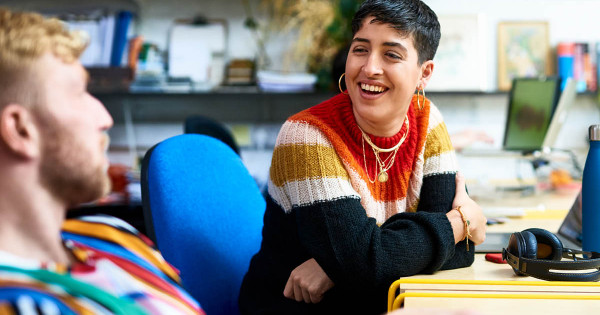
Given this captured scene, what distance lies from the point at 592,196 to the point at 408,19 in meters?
0.51

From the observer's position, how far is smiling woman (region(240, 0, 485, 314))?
1180 mm

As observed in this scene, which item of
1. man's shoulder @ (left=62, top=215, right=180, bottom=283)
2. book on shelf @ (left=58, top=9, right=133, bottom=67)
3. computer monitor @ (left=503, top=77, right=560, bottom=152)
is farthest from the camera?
book on shelf @ (left=58, top=9, right=133, bottom=67)

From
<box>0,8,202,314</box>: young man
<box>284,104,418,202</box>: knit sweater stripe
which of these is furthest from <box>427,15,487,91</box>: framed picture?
<box>0,8,202,314</box>: young man

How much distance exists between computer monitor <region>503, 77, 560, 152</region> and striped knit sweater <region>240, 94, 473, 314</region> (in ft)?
4.11

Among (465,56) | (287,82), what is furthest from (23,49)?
(465,56)

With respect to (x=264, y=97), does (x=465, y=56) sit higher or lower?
higher

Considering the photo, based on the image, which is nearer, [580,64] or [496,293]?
[496,293]

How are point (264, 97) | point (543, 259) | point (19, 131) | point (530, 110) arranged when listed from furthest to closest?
point (264, 97) < point (530, 110) < point (543, 259) < point (19, 131)

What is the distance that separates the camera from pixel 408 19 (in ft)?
4.25

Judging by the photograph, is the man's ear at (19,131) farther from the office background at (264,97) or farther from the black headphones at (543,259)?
the office background at (264,97)

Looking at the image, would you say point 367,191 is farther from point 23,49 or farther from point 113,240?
point 23,49

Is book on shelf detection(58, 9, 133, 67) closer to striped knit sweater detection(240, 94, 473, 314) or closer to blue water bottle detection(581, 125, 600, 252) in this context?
striped knit sweater detection(240, 94, 473, 314)

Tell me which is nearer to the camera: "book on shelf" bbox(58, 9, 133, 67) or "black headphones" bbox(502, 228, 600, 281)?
"black headphones" bbox(502, 228, 600, 281)

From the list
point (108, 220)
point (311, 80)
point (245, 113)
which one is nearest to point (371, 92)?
point (108, 220)
